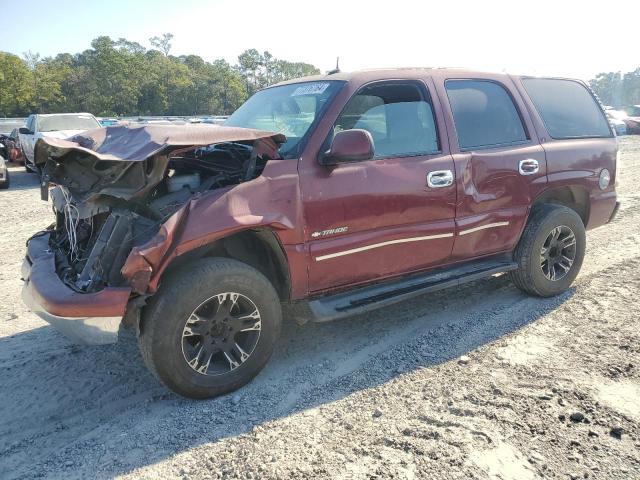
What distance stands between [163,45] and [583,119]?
4121 inches

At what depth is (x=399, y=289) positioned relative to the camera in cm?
386

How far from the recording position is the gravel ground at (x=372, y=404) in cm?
260

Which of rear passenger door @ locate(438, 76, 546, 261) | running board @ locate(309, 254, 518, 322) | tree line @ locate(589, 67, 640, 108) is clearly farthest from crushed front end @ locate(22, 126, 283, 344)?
tree line @ locate(589, 67, 640, 108)

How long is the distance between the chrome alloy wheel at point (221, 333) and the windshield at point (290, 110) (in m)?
1.07

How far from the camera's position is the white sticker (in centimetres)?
381

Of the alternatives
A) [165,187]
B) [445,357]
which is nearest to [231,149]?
[165,187]

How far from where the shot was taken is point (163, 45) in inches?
3834

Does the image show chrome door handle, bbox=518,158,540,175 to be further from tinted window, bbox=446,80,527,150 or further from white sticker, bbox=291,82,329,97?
white sticker, bbox=291,82,329,97

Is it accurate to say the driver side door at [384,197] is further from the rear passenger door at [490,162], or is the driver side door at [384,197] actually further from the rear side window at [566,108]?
the rear side window at [566,108]

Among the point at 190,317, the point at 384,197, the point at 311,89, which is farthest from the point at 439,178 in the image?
the point at 190,317

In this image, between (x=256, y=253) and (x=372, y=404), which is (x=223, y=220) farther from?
(x=372, y=404)

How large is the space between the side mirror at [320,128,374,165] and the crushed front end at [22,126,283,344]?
1.30 ft

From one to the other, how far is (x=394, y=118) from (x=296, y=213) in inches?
47.0

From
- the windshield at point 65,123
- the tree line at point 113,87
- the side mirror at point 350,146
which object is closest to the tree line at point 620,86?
the tree line at point 113,87
